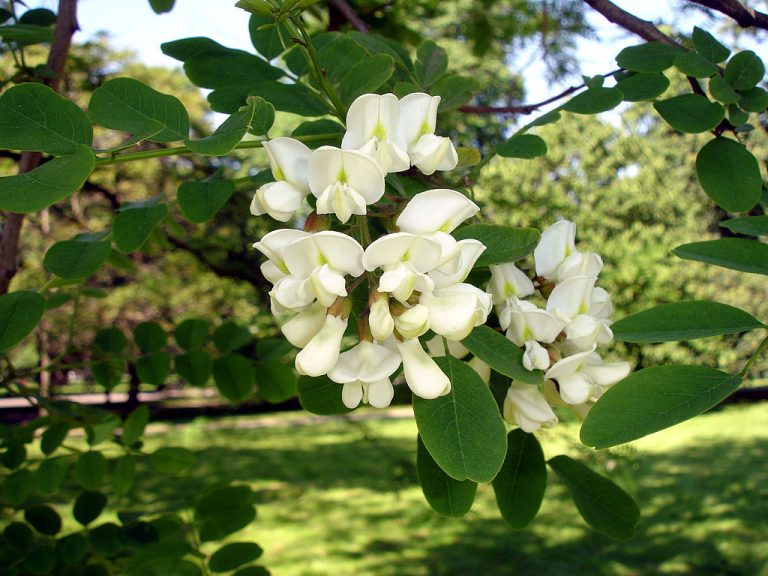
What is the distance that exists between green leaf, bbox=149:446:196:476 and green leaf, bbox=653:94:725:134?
0.98 meters

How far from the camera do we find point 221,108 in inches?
36.5

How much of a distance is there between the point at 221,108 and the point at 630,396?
1.97 ft

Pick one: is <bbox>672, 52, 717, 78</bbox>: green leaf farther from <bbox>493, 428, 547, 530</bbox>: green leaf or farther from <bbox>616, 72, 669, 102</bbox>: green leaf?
<bbox>493, 428, 547, 530</bbox>: green leaf

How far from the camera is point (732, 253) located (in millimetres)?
743

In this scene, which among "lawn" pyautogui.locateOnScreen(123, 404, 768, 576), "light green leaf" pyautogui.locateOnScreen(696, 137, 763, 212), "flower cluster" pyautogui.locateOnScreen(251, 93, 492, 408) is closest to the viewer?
"flower cluster" pyautogui.locateOnScreen(251, 93, 492, 408)

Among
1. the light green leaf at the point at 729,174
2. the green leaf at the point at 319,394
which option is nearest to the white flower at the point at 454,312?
the green leaf at the point at 319,394

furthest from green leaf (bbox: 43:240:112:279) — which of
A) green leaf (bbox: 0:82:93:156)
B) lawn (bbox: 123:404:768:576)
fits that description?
lawn (bbox: 123:404:768:576)

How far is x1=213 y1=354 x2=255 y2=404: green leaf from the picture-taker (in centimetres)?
133

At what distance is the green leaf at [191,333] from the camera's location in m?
1.40

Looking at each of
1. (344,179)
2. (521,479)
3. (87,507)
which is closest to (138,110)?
(344,179)

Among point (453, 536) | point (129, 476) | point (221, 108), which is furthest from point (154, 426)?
point (221, 108)

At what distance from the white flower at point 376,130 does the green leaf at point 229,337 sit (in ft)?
2.63

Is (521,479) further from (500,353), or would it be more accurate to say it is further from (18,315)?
(18,315)

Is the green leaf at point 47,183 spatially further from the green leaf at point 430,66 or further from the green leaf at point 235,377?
the green leaf at point 235,377
